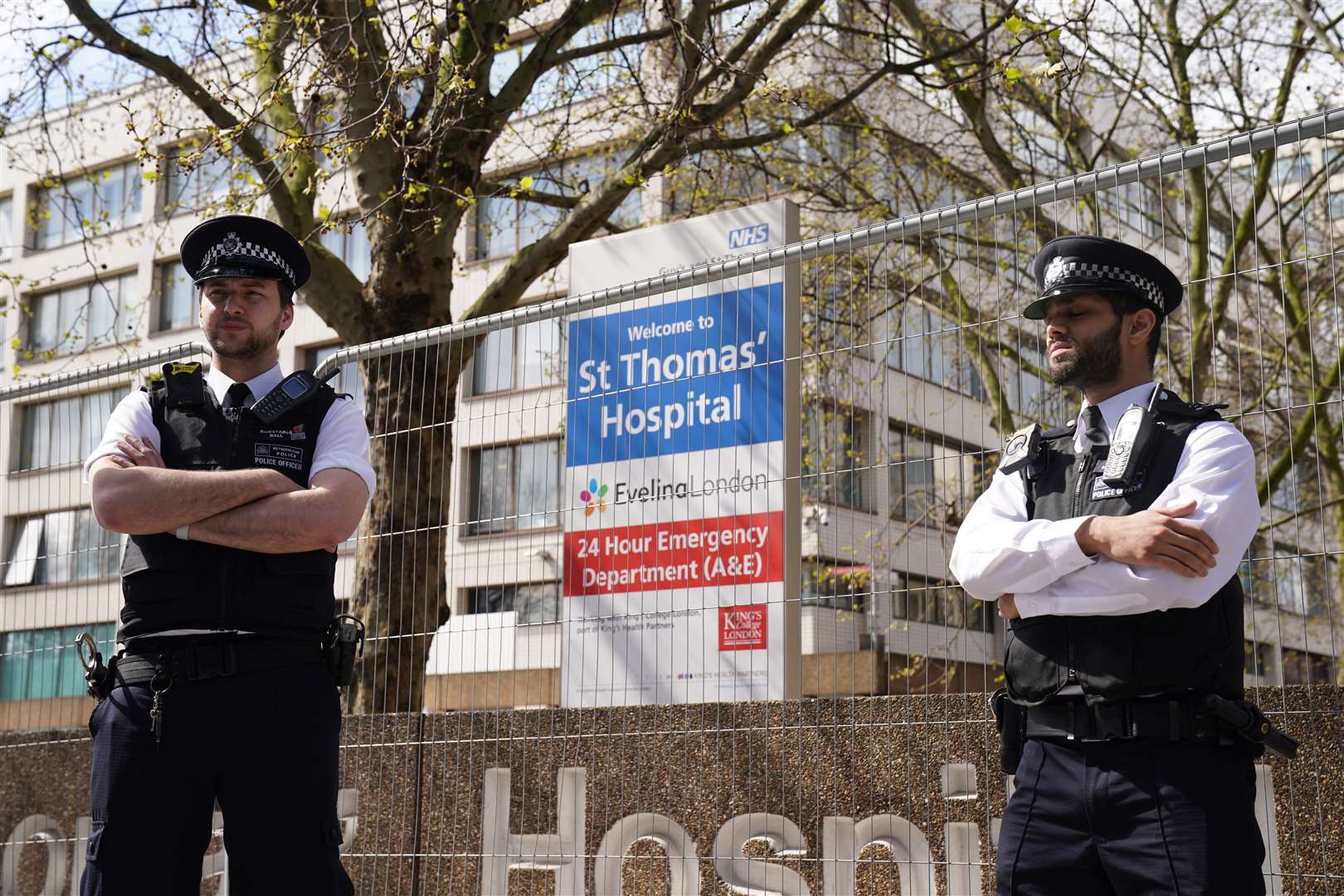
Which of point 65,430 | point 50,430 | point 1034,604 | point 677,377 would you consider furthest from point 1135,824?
point 50,430

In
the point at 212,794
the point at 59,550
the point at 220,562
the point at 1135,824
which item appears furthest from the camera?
the point at 59,550

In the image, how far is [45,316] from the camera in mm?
42531

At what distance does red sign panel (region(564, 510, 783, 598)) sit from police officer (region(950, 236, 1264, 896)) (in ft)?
7.10

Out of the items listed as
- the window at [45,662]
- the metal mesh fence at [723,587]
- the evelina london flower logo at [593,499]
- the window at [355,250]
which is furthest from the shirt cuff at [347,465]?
the window at [355,250]

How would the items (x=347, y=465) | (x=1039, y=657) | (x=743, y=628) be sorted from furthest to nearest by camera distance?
(x=743, y=628) < (x=347, y=465) < (x=1039, y=657)

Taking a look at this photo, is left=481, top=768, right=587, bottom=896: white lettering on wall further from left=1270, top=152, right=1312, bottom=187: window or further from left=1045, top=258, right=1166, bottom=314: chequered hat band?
left=1270, top=152, right=1312, bottom=187: window

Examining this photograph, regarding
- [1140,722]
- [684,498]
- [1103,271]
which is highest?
[1103,271]

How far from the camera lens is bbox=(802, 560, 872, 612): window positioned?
17.7 ft

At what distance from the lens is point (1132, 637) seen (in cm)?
338

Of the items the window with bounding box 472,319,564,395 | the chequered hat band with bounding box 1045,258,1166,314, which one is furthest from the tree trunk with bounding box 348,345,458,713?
the chequered hat band with bounding box 1045,258,1166,314

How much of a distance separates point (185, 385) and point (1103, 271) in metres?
2.55

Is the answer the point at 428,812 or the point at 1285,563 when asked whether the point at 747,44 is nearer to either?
the point at 428,812

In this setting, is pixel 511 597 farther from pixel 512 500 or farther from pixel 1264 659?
pixel 1264 659

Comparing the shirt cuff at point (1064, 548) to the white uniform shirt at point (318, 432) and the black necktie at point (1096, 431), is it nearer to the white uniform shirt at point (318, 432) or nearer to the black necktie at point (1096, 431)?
the black necktie at point (1096, 431)
